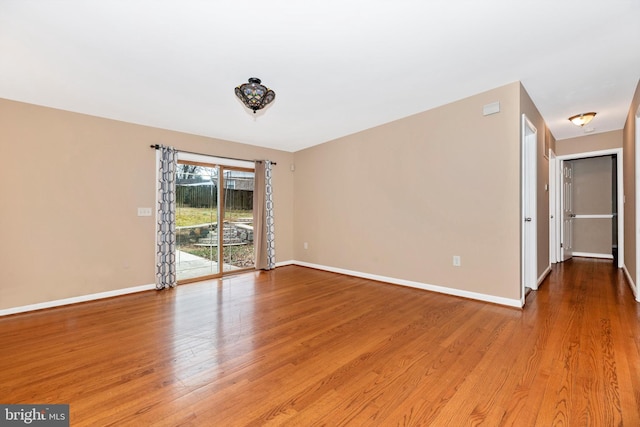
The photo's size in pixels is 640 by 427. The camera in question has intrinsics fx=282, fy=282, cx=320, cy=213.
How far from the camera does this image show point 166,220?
441 cm

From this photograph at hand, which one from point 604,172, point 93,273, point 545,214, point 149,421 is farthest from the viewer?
point 604,172

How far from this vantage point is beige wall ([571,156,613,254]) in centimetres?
624

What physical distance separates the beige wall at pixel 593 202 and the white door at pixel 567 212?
260 mm

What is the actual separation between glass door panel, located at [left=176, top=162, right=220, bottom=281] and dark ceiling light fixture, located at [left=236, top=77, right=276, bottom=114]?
2506 millimetres

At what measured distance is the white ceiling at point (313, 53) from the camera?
2.02m

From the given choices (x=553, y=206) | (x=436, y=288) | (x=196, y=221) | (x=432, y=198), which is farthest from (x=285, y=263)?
(x=553, y=206)

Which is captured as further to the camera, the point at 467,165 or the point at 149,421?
the point at 467,165

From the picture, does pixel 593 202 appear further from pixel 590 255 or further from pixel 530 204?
pixel 530 204

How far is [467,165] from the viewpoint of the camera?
3594mm

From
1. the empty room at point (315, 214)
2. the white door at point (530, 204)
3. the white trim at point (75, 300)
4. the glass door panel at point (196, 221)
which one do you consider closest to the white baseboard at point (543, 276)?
the empty room at point (315, 214)

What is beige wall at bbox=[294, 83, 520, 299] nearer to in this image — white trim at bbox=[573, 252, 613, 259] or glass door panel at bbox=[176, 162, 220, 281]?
glass door panel at bbox=[176, 162, 220, 281]

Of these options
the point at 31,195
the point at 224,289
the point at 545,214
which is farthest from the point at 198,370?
the point at 545,214

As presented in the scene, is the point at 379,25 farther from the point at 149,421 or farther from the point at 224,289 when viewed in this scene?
the point at 224,289

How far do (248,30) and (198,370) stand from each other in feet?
8.56
